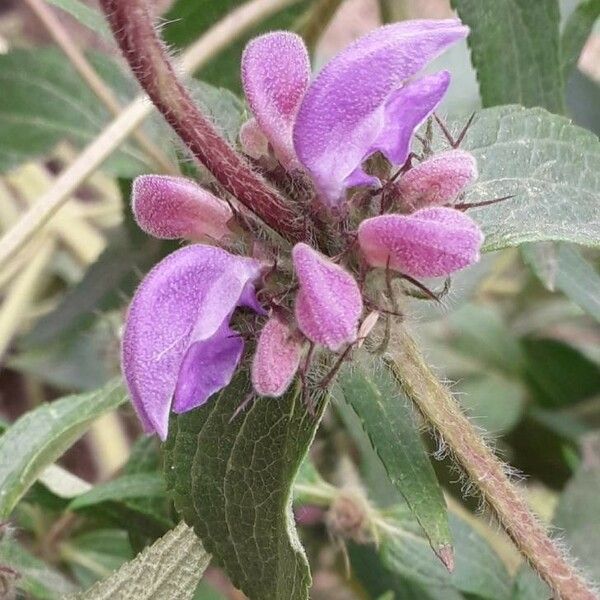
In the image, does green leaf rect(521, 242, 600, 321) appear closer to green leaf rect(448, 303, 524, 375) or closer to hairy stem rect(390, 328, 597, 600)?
hairy stem rect(390, 328, 597, 600)

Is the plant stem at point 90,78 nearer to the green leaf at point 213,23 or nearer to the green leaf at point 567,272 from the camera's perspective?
the green leaf at point 213,23

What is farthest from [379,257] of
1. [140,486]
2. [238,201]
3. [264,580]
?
[140,486]

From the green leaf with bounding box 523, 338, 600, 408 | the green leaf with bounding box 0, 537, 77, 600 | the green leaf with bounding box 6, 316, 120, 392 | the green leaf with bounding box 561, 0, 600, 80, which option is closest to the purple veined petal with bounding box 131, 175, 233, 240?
the green leaf with bounding box 0, 537, 77, 600

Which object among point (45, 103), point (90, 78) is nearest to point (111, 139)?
point (90, 78)

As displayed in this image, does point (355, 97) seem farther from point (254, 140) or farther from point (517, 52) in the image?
point (517, 52)

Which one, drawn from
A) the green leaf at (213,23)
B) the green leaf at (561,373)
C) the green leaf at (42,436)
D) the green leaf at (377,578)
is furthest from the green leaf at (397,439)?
the green leaf at (561,373)

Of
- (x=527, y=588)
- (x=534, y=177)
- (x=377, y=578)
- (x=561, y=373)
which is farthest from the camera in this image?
(x=561, y=373)
